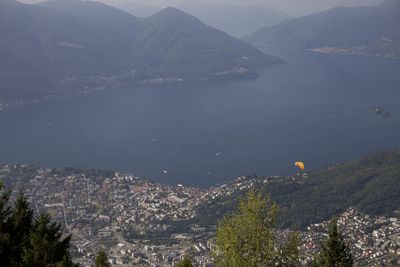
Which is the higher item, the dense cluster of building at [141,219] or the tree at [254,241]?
the tree at [254,241]

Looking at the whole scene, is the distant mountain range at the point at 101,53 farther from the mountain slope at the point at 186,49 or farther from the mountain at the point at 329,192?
the mountain at the point at 329,192

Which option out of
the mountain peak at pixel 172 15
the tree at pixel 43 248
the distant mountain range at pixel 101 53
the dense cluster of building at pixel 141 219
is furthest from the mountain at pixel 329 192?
the mountain peak at pixel 172 15

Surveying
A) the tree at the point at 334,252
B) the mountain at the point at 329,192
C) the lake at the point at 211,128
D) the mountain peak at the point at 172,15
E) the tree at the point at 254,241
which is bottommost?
the lake at the point at 211,128

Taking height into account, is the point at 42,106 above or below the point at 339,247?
below

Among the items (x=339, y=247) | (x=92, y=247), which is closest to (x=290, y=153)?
(x=92, y=247)

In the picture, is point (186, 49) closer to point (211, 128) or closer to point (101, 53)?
point (101, 53)

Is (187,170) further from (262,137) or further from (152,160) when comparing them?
(262,137)

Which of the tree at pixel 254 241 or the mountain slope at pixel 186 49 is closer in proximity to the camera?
the tree at pixel 254 241

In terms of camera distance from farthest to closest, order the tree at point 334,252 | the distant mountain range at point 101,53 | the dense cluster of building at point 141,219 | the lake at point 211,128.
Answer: the distant mountain range at point 101,53 < the lake at point 211,128 < the dense cluster of building at point 141,219 < the tree at point 334,252
